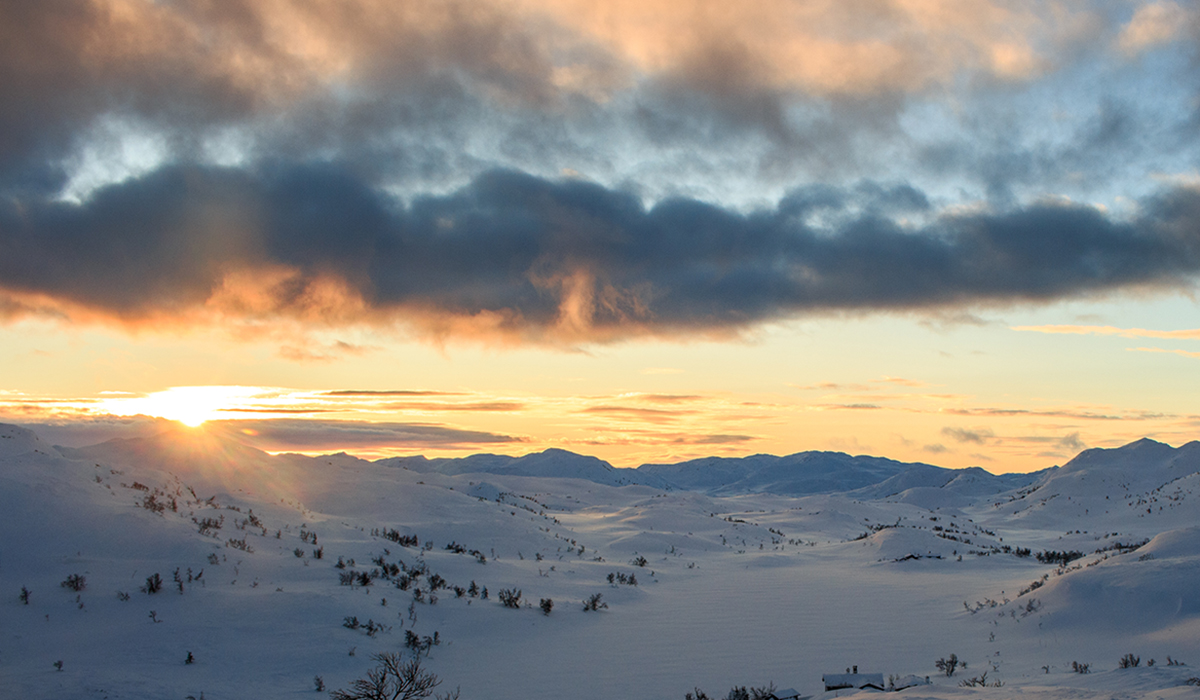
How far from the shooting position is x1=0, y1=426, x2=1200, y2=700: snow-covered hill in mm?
9547

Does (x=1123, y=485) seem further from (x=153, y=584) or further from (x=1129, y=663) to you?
(x=153, y=584)

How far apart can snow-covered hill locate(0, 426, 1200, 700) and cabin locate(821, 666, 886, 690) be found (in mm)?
557

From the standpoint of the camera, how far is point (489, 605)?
44.7 ft

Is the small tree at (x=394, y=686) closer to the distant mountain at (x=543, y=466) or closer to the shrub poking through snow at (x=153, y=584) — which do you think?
the shrub poking through snow at (x=153, y=584)

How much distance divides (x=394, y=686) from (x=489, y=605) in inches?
182

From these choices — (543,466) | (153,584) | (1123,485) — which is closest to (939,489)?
(1123,485)

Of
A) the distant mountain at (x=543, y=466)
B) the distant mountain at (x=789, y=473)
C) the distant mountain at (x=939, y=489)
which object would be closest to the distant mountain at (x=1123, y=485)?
the distant mountain at (x=939, y=489)

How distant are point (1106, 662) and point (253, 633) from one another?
12.7 metres

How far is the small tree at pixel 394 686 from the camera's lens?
7.19 metres

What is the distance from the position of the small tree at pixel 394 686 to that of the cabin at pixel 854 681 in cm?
466

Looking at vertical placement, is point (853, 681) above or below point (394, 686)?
above

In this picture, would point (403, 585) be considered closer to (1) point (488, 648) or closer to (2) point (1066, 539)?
(1) point (488, 648)

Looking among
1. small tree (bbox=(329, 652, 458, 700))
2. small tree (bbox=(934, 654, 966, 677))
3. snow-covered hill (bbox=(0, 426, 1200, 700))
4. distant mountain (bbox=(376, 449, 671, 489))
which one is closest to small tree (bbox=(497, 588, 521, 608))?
snow-covered hill (bbox=(0, 426, 1200, 700))

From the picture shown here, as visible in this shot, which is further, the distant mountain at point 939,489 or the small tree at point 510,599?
the distant mountain at point 939,489
